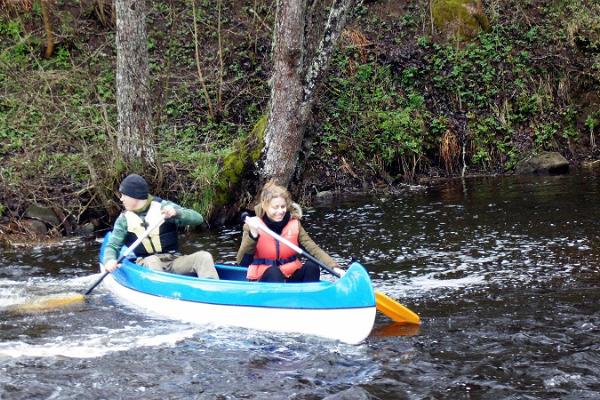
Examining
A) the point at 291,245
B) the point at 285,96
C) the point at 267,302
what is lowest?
the point at 267,302

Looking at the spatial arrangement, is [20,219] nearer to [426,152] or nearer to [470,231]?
[470,231]

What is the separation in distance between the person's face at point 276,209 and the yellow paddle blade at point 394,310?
38.8 inches

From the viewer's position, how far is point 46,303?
7086 mm

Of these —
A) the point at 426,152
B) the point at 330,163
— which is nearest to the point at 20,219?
the point at 330,163

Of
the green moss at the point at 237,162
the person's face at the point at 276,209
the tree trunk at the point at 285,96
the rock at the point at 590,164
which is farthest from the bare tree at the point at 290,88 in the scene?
the rock at the point at 590,164

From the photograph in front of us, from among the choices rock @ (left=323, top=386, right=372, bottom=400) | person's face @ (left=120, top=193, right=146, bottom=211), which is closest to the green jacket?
person's face @ (left=120, top=193, right=146, bottom=211)

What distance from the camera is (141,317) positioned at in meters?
6.76

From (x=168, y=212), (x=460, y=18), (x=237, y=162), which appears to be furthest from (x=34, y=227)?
(x=460, y=18)

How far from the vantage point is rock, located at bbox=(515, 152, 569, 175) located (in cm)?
1328

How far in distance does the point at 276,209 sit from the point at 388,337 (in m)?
1.32

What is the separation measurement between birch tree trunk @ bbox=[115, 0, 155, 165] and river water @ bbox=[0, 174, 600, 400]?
65.4 inches

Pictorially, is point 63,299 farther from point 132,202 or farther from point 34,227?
point 34,227

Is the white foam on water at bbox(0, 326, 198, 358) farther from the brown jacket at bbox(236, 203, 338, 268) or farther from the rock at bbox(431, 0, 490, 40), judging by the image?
the rock at bbox(431, 0, 490, 40)

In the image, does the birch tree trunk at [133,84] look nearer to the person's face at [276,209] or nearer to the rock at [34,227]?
the rock at [34,227]
